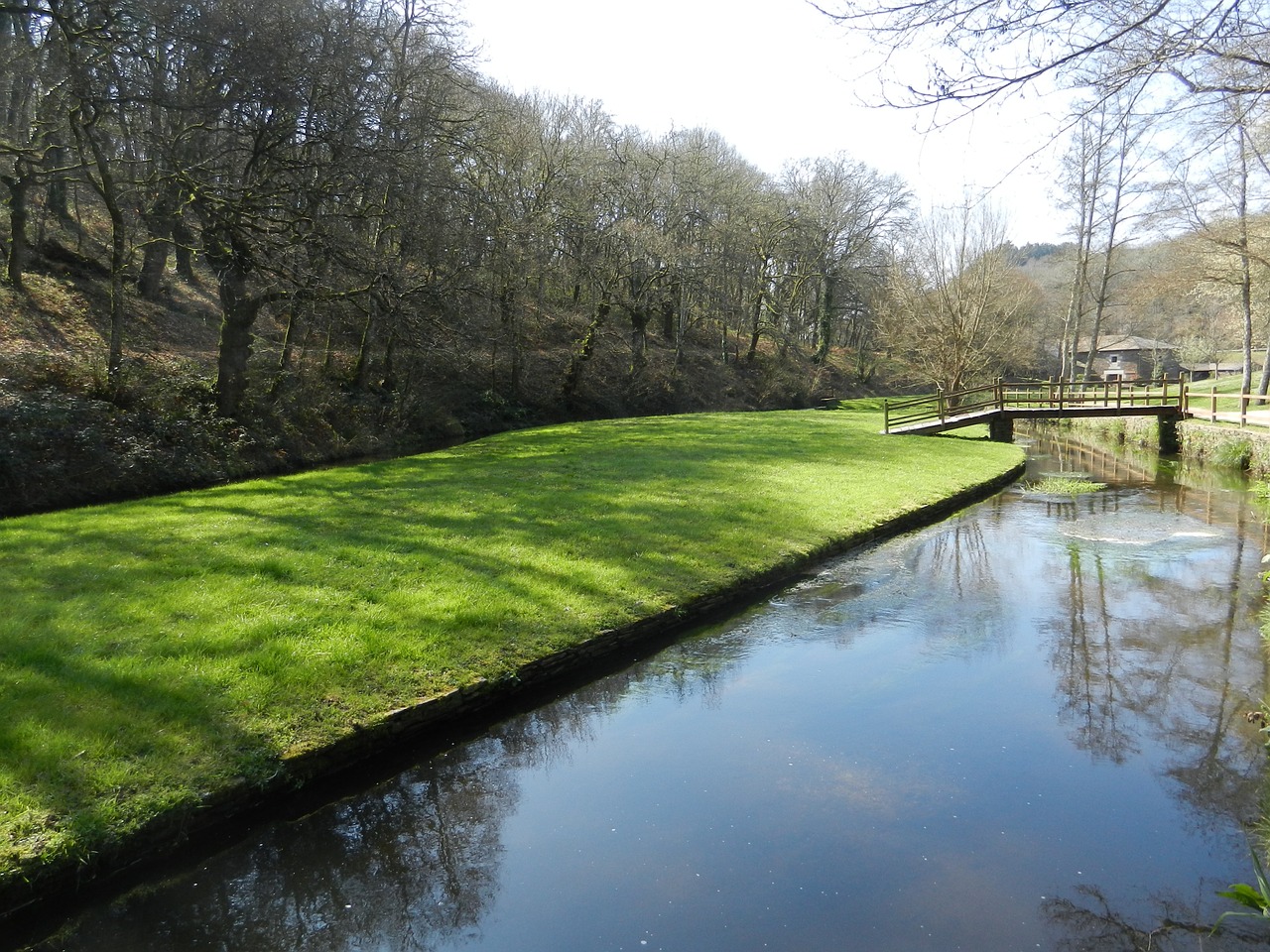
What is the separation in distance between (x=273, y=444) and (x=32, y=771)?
14.6m

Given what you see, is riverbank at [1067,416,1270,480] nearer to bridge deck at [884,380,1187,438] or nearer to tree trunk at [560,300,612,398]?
bridge deck at [884,380,1187,438]

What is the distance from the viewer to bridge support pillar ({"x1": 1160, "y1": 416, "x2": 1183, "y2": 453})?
2633 centimetres

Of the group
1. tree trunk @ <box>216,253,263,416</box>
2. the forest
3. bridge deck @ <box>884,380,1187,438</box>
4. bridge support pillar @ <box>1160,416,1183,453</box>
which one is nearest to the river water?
the forest

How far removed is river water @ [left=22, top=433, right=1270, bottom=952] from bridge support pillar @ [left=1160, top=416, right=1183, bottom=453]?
19713mm

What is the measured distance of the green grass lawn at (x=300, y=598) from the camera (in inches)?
212

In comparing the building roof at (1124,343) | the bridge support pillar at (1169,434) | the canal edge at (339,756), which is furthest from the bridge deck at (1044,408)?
the building roof at (1124,343)

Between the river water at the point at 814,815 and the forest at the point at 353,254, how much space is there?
4674 millimetres

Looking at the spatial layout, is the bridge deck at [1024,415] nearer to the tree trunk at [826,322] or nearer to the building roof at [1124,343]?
the tree trunk at [826,322]

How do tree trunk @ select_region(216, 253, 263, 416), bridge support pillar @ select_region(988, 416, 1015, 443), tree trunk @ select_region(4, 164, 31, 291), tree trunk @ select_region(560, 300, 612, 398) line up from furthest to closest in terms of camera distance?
tree trunk @ select_region(560, 300, 612, 398)
bridge support pillar @ select_region(988, 416, 1015, 443)
tree trunk @ select_region(4, 164, 31, 291)
tree trunk @ select_region(216, 253, 263, 416)

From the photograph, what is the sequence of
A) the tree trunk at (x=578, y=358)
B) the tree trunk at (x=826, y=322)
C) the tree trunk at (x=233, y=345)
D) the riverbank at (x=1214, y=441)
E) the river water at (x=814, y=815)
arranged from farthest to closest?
1. the tree trunk at (x=826, y=322)
2. the tree trunk at (x=578, y=358)
3. the riverbank at (x=1214, y=441)
4. the tree trunk at (x=233, y=345)
5. the river water at (x=814, y=815)

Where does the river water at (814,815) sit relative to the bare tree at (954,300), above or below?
below

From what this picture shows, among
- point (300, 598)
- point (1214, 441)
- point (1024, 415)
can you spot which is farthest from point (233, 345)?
point (1214, 441)

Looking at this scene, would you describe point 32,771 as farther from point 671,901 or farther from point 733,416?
point 733,416

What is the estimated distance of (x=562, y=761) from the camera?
6.43m
